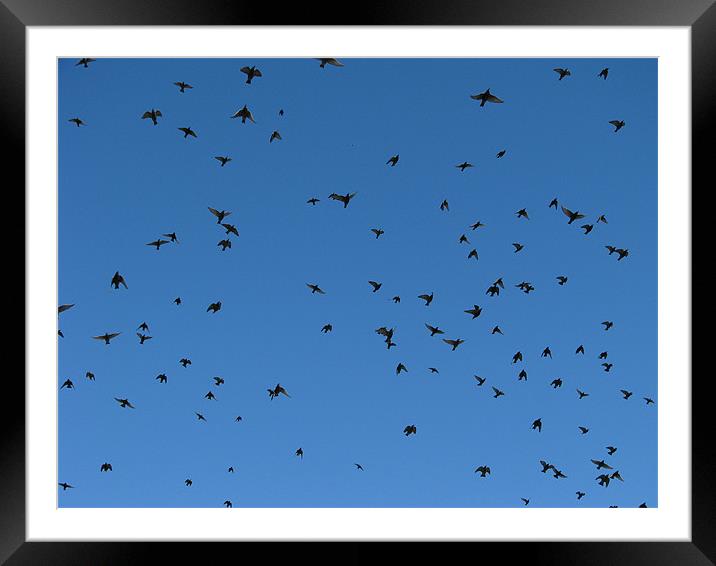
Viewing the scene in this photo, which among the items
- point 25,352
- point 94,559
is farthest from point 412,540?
point 25,352

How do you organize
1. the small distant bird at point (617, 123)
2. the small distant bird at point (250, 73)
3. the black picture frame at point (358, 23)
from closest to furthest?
1. the black picture frame at point (358, 23)
2. the small distant bird at point (250, 73)
3. the small distant bird at point (617, 123)

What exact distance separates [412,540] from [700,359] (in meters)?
0.97

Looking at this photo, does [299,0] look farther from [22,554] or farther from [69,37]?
[22,554]

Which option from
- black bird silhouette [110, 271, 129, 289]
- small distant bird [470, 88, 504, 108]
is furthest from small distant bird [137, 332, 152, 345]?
small distant bird [470, 88, 504, 108]

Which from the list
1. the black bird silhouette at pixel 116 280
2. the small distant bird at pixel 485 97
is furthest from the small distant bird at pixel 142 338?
the small distant bird at pixel 485 97

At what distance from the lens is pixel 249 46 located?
1815 mm

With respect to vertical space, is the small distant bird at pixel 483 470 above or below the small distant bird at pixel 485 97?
below

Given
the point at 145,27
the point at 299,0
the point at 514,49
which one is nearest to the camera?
the point at 299,0

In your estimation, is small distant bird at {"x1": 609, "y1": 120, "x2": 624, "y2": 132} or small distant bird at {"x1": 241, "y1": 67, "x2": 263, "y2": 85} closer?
small distant bird at {"x1": 241, "y1": 67, "x2": 263, "y2": 85}

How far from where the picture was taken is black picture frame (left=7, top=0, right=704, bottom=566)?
1651 millimetres

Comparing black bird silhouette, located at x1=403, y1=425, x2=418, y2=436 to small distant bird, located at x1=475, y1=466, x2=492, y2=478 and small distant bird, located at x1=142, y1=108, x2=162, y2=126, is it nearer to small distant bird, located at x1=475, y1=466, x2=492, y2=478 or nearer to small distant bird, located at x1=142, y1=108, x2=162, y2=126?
small distant bird, located at x1=475, y1=466, x2=492, y2=478

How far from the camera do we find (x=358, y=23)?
1688 millimetres

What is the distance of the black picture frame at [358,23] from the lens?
5.42 feet

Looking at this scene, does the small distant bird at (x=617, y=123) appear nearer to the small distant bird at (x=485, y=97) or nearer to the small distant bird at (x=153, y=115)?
the small distant bird at (x=485, y=97)
